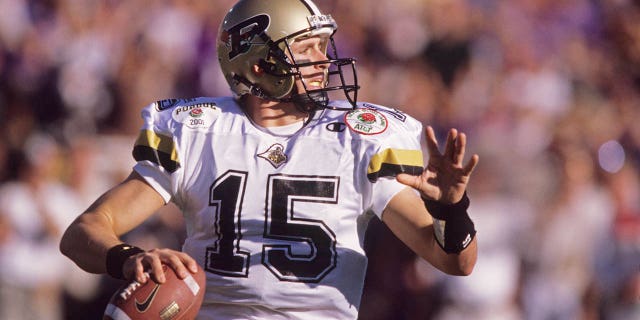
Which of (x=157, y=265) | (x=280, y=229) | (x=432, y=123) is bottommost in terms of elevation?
(x=432, y=123)

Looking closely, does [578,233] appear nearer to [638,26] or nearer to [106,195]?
[638,26]

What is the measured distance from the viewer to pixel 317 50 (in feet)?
13.2

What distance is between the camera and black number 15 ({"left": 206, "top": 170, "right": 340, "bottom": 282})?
11.6 feet

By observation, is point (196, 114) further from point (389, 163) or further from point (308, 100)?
point (389, 163)

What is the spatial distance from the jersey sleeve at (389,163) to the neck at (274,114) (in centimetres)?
36

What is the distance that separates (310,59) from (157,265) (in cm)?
111

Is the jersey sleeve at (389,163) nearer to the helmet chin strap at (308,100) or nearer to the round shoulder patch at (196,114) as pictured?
the helmet chin strap at (308,100)

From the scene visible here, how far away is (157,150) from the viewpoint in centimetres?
375

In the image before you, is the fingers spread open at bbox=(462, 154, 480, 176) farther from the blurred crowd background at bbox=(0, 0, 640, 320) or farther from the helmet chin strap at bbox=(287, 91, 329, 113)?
the blurred crowd background at bbox=(0, 0, 640, 320)

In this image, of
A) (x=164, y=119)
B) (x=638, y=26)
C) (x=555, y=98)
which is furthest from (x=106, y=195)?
(x=638, y=26)

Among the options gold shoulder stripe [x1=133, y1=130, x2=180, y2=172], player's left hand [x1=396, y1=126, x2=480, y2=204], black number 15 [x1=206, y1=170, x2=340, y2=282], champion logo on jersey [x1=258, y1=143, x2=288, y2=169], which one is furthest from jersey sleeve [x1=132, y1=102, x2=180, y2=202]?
player's left hand [x1=396, y1=126, x2=480, y2=204]

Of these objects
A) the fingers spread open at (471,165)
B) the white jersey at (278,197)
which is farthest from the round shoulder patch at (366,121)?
the fingers spread open at (471,165)

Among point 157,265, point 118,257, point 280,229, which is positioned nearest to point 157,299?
point 157,265

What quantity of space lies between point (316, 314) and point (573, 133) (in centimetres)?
424
